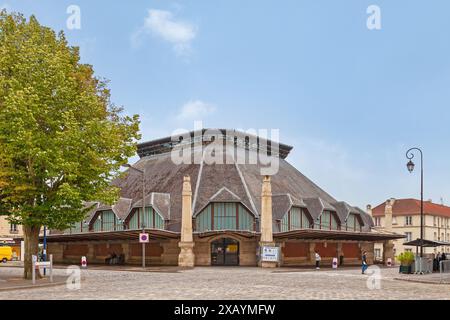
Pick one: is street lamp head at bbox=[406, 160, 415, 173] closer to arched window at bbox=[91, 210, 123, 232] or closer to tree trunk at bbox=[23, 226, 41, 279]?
tree trunk at bbox=[23, 226, 41, 279]

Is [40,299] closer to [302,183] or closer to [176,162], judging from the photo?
[176,162]

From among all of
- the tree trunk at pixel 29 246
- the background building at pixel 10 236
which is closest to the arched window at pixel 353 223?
the tree trunk at pixel 29 246

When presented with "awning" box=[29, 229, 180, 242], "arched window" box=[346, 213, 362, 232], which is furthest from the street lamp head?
"arched window" box=[346, 213, 362, 232]

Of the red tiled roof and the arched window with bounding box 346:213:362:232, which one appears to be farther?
the red tiled roof

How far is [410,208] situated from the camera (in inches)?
4055

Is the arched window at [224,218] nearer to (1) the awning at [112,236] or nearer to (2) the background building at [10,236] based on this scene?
(1) the awning at [112,236]

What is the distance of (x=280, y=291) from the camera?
22.7 m

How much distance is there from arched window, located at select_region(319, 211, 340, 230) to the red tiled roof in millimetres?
45922

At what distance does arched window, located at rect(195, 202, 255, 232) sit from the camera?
5291 cm

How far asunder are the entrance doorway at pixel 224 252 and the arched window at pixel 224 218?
155 centimetres

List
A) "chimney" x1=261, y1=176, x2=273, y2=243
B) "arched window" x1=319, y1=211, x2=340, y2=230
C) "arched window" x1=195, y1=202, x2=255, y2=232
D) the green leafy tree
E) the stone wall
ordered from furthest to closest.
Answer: "arched window" x1=319, y1=211, x2=340, y2=230
"arched window" x1=195, y1=202, x2=255, y2=232
the stone wall
"chimney" x1=261, y1=176, x2=273, y2=243
the green leafy tree

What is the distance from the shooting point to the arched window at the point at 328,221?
59472 millimetres
